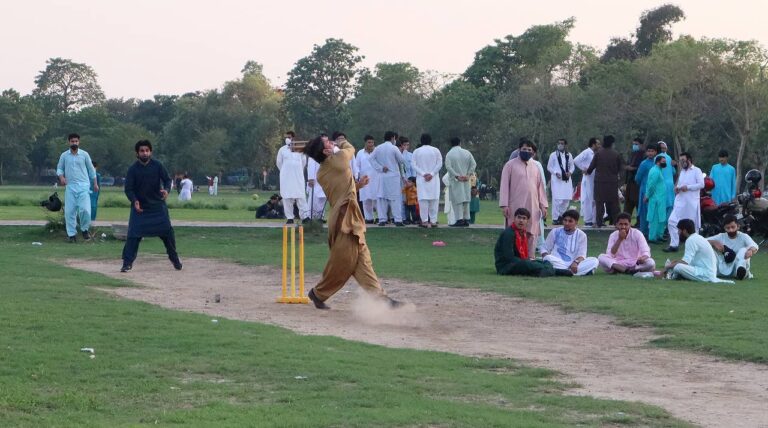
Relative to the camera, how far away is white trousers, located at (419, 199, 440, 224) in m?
25.8

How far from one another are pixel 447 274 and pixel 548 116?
2136 inches

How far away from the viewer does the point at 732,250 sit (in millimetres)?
17156

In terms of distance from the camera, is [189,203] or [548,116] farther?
[548,116]

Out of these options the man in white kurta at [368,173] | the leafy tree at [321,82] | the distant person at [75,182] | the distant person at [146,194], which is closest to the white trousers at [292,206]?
the man in white kurta at [368,173]

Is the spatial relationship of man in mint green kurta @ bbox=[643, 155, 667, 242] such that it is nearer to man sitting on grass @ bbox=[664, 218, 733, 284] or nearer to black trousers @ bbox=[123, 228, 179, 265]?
man sitting on grass @ bbox=[664, 218, 733, 284]

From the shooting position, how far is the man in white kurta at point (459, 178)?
25.6m

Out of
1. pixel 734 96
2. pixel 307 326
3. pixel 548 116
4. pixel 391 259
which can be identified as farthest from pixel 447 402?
pixel 548 116

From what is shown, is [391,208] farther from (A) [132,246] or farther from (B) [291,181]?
(A) [132,246]

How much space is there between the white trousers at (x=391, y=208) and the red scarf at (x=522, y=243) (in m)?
8.83

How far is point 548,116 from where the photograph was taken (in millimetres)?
71062

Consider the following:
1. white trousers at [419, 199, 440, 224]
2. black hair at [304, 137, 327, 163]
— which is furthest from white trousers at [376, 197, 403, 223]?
black hair at [304, 137, 327, 163]

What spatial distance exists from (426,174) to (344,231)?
477 inches

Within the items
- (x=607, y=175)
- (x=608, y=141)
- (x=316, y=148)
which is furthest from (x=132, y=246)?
(x=608, y=141)

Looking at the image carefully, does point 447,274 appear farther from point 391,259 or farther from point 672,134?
point 672,134
